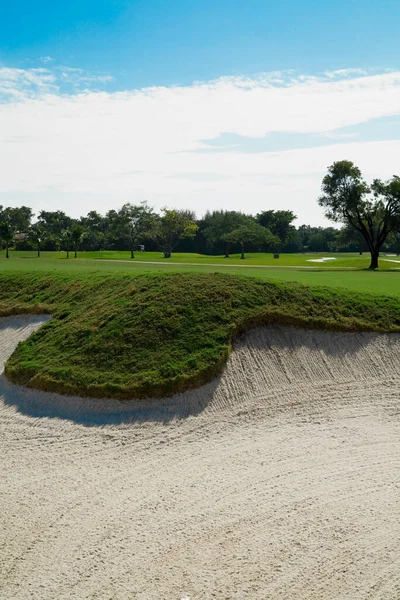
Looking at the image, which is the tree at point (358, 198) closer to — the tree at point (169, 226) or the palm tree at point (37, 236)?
the tree at point (169, 226)

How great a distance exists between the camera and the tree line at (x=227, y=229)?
173 ft

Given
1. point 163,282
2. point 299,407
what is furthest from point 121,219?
point 299,407

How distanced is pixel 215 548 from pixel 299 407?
5.45 meters

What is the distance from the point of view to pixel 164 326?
14.5m

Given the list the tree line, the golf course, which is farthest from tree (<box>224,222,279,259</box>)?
the golf course

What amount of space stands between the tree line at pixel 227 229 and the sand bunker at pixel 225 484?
40.7m

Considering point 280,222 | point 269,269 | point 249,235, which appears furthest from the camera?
point 280,222

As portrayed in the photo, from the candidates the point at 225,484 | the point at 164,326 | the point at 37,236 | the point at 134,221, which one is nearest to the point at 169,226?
the point at 134,221

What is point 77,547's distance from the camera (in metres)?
7.64

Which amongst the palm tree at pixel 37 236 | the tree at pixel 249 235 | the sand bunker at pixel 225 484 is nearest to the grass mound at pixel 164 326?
the sand bunker at pixel 225 484

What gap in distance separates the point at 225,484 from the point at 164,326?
589 cm

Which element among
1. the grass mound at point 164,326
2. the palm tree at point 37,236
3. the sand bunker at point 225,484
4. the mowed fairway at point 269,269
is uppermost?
the palm tree at point 37,236

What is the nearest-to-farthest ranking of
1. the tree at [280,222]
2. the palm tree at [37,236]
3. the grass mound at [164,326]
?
the grass mound at [164,326] < the palm tree at [37,236] < the tree at [280,222]

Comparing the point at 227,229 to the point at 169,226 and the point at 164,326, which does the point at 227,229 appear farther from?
the point at 164,326
